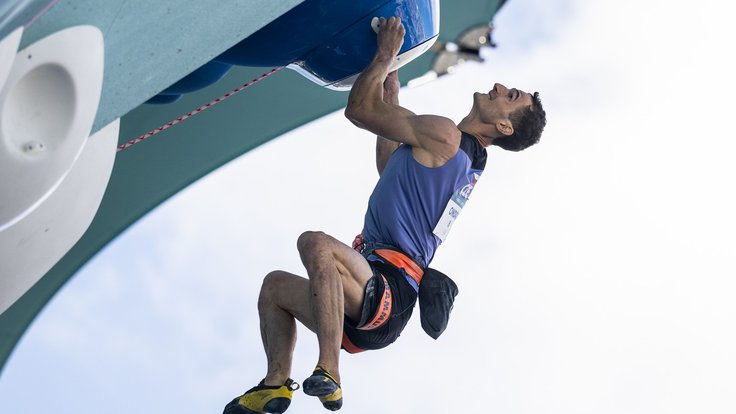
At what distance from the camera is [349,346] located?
4637 mm

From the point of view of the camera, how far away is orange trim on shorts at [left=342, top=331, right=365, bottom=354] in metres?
4.60

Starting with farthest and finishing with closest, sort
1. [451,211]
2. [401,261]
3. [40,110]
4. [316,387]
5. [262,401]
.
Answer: [451,211]
[401,261]
[262,401]
[316,387]
[40,110]

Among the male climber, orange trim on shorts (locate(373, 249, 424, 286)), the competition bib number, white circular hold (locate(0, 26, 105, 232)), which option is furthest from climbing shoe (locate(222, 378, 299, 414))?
white circular hold (locate(0, 26, 105, 232))

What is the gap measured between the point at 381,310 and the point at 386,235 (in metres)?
0.34

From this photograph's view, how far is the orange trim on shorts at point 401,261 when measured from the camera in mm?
4547

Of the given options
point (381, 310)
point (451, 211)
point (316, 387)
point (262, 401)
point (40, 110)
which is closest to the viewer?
point (40, 110)

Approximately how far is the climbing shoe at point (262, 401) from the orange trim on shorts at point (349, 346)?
48 centimetres

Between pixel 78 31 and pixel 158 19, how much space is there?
28 centimetres

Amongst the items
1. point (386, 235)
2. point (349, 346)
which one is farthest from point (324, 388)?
point (386, 235)

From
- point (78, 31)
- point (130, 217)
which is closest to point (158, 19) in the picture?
point (78, 31)

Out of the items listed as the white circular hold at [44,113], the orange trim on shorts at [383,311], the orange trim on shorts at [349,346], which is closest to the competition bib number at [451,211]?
the orange trim on shorts at [383,311]

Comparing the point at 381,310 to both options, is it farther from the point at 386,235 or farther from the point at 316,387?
the point at 316,387

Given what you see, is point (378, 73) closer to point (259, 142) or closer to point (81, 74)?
point (81, 74)

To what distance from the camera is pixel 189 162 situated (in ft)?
21.8
